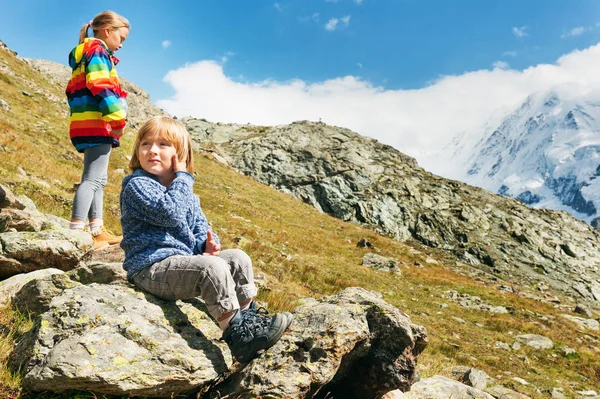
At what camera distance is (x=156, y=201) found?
3.93 m

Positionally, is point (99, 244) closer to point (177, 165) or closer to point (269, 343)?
point (177, 165)

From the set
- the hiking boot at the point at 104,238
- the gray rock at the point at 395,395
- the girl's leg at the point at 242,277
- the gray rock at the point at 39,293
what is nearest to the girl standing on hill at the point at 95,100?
the hiking boot at the point at 104,238

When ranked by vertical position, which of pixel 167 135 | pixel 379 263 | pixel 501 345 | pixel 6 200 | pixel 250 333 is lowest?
pixel 501 345

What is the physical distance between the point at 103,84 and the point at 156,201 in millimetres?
3122

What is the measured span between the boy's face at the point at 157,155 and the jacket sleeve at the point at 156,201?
0.62 feet

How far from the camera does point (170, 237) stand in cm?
414

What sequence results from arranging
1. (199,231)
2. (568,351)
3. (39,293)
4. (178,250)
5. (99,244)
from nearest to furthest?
1. (178,250)
2. (39,293)
3. (199,231)
4. (99,244)
5. (568,351)

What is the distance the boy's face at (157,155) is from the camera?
13.9ft

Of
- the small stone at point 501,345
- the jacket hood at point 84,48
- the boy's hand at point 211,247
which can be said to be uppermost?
the jacket hood at point 84,48

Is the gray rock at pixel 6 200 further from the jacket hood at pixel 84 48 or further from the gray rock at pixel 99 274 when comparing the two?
the gray rock at pixel 99 274

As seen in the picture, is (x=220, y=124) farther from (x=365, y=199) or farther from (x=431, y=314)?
(x=431, y=314)

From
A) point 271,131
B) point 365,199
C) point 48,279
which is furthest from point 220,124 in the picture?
point 48,279

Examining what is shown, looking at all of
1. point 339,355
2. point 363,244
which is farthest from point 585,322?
point 339,355

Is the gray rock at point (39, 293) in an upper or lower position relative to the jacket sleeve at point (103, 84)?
lower
